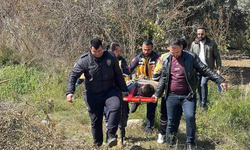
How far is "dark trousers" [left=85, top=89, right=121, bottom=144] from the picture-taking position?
496cm

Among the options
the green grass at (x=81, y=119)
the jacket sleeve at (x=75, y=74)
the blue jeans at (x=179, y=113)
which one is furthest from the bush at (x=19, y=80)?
the blue jeans at (x=179, y=113)

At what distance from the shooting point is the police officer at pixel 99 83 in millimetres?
4969

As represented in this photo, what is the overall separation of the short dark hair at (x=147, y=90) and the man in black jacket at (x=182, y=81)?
1.04 feet

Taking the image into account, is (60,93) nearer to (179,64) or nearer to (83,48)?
(83,48)

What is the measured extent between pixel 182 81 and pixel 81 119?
2.83 metres

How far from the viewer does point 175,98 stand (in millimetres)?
5219

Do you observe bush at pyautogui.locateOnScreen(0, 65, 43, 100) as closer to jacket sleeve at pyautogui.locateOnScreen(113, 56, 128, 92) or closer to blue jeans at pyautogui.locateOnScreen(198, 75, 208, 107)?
jacket sleeve at pyautogui.locateOnScreen(113, 56, 128, 92)

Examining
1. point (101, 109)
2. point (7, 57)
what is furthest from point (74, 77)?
point (7, 57)

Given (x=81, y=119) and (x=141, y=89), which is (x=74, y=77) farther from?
(x=81, y=119)

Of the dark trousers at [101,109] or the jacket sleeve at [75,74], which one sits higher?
the jacket sleeve at [75,74]

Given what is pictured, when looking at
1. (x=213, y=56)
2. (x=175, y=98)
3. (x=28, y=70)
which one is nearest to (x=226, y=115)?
(x=175, y=98)

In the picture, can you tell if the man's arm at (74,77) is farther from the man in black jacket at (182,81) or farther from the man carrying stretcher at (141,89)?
the man in black jacket at (182,81)

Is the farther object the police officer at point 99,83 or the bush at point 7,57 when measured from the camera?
the bush at point 7,57

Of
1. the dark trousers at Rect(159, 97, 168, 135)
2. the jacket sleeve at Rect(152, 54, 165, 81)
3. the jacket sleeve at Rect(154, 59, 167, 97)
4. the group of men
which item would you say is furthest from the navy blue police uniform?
the dark trousers at Rect(159, 97, 168, 135)
